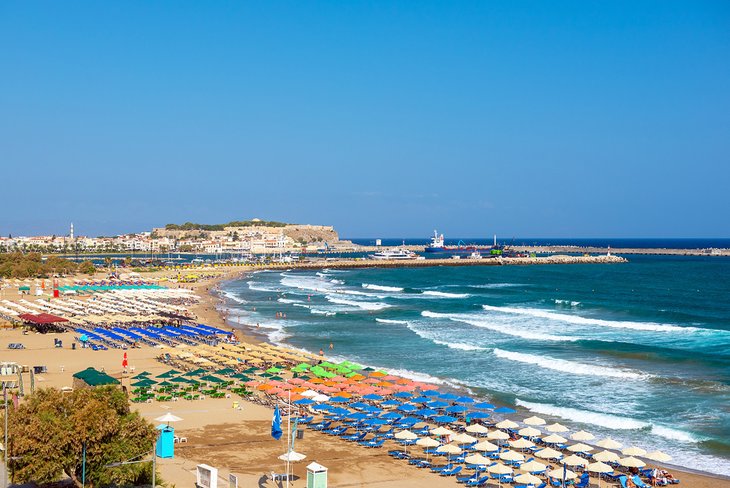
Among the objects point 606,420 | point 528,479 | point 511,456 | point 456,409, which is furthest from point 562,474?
point 456,409

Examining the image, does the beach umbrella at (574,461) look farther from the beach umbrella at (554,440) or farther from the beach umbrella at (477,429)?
the beach umbrella at (477,429)

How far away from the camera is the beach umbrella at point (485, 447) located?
22.2m

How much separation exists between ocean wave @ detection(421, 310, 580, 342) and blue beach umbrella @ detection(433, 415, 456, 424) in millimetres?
20690

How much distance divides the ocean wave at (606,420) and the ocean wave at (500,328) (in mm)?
17223

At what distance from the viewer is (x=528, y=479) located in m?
20.4

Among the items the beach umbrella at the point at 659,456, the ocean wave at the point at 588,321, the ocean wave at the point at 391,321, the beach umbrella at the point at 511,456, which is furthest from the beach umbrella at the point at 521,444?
the ocean wave at the point at 391,321

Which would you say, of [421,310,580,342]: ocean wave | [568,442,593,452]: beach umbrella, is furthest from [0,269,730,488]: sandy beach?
[421,310,580,342]: ocean wave

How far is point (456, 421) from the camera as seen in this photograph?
87.5 ft

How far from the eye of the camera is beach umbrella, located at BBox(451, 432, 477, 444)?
23172mm

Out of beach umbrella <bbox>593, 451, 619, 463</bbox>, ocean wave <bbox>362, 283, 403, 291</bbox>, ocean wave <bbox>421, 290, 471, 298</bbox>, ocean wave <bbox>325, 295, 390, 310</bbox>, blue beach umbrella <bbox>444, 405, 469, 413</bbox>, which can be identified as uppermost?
ocean wave <bbox>421, 290, 471, 298</bbox>

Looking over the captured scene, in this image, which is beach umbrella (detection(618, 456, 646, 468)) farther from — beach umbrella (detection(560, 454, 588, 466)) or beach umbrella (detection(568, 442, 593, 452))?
beach umbrella (detection(568, 442, 593, 452))

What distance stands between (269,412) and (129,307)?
3623 centimetres

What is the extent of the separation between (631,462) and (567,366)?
16.4m

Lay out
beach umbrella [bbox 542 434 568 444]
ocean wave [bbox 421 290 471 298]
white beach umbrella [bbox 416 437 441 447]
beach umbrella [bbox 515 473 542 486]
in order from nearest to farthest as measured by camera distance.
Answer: beach umbrella [bbox 515 473 542 486], white beach umbrella [bbox 416 437 441 447], beach umbrella [bbox 542 434 568 444], ocean wave [bbox 421 290 471 298]
